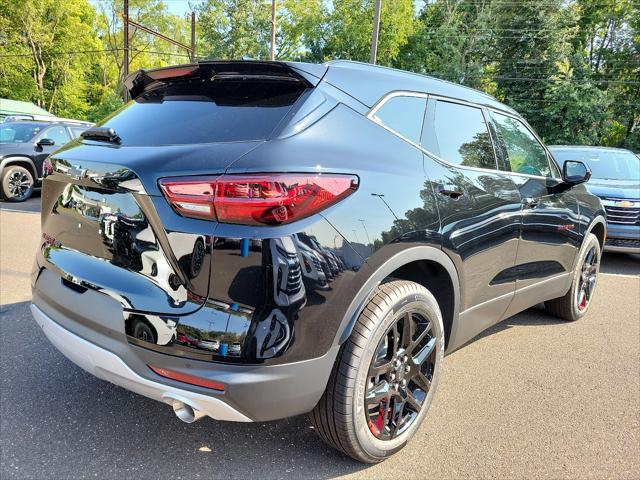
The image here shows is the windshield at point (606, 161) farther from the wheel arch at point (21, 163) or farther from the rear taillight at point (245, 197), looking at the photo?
the wheel arch at point (21, 163)

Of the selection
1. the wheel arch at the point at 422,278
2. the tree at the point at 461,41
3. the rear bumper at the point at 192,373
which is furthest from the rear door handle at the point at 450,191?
the tree at the point at 461,41

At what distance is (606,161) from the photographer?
26.6ft

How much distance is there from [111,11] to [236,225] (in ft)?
167

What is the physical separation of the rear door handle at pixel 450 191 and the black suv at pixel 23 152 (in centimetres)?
873

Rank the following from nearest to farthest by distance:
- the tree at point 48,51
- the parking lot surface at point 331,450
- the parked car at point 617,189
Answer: the parking lot surface at point 331,450 < the parked car at point 617,189 < the tree at point 48,51

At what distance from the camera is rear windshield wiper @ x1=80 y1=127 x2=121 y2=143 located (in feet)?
7.32

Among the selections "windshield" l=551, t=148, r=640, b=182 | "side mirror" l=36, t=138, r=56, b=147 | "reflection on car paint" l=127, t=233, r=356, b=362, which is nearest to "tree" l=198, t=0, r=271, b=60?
"side mirror" l=36, t=138, r=56, b=147

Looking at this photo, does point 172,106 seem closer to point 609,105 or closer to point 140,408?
point 140,408

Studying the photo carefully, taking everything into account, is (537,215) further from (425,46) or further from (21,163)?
(425,46)

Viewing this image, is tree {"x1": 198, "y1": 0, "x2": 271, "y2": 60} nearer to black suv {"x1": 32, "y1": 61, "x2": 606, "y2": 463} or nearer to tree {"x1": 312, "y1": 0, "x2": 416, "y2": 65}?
tree {"x1": 312, "y1": 0, "x2": 416, "y2": 65}

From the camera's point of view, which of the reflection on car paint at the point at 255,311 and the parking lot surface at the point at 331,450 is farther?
the parking lot surface at the point at 331,450

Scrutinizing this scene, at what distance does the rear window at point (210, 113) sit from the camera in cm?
204

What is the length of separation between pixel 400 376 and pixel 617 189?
20.3 feet

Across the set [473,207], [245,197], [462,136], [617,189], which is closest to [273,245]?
[245,197]
